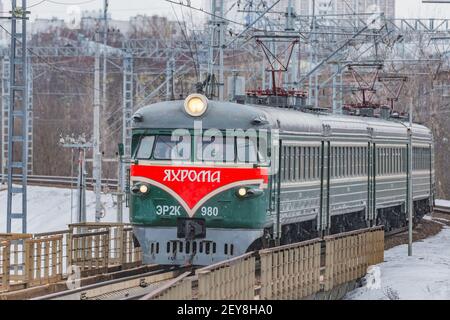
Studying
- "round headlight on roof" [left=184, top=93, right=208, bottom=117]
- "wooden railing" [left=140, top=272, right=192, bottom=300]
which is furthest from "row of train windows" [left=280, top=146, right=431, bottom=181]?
"wooden railing" [left=140, top=272, right=192, bottom=300]

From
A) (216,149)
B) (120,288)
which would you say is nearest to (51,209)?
(216,149)

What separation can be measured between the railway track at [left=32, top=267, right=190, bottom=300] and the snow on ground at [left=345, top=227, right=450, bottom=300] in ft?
10.8

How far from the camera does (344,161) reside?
1027 inches

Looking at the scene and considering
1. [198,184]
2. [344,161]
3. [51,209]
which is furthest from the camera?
[51,209]

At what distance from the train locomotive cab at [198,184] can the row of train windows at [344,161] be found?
147cm

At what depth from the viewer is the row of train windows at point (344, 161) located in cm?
2184

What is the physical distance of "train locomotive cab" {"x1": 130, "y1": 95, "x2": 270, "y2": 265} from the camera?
19.5 meters

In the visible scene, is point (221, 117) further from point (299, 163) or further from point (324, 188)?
point (324, 188)

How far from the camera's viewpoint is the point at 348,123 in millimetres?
26547

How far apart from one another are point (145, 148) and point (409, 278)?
511 cm

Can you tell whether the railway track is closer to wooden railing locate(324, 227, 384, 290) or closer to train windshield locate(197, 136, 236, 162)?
train windshield locate(197, 136, 236, 162)

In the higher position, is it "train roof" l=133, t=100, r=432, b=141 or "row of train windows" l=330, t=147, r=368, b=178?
→ "train roof" l=133, t=100, r=432, b=141
